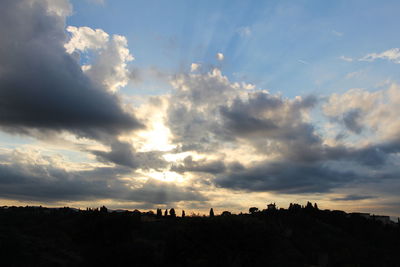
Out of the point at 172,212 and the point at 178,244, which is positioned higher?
the point at 172,212

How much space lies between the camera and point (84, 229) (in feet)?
241

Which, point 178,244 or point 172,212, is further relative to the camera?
point 172,212

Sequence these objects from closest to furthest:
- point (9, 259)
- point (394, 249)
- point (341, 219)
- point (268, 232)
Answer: point (9, 259), point (268, 232), point (394, 249), point (341, 219)

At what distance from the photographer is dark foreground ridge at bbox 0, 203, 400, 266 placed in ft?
171

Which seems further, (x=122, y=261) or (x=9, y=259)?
(x=9, y=259)

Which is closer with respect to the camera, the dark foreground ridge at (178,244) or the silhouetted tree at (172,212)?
the dark foreground ridge at (178,244)

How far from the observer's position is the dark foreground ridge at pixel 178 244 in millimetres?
52153

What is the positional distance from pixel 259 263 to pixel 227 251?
19.7 ft

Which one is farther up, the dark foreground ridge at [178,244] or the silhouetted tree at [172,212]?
the silhouetted tree at [172,212]

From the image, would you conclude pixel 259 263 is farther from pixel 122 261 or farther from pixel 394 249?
pixel 394 249

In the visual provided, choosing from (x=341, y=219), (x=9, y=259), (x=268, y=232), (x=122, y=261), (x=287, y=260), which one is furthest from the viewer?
(x=341, y=219)

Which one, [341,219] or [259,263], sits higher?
[341,219]

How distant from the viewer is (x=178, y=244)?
59125 millimetres

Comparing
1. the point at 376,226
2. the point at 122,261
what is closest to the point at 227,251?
the point at 122,261
